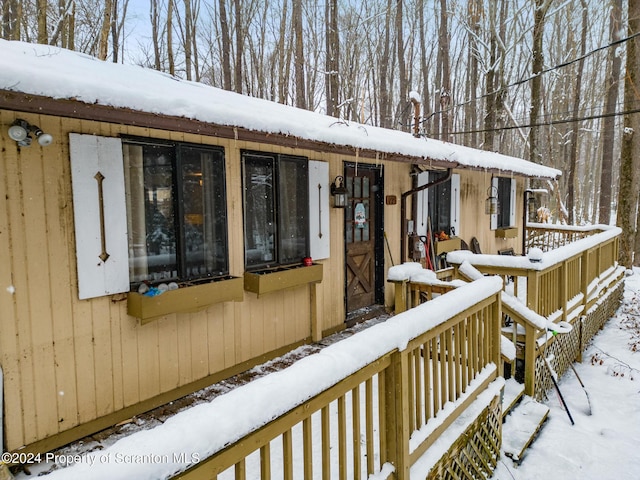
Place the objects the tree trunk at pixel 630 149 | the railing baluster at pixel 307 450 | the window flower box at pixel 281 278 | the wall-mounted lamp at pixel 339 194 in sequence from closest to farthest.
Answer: the railing baluster at pixel 307 450
the window flower box at pixel 281 278
the wall-mounted lamp at pixel 339 194
the tree trunk at pixel 630 149

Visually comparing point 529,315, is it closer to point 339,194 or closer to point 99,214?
point 339,194

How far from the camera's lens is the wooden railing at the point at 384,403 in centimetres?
156

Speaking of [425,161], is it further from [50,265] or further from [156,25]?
[156,25]

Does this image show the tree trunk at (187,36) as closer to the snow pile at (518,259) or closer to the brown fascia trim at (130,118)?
the brown fascia trim at (130,118)

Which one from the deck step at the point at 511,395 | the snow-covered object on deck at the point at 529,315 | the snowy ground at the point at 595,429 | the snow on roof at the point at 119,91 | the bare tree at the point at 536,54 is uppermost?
the bare tree at the point at 536,54

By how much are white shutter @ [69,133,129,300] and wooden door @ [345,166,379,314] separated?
124 inches

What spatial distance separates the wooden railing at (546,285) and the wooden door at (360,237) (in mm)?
1418

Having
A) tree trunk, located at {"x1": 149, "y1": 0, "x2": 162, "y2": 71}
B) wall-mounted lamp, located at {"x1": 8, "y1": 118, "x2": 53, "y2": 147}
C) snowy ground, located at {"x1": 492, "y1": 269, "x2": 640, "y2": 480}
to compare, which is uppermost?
tree trunk, located at {"x1": 149, "y1": 0, "x2": 162, "y2": 71}

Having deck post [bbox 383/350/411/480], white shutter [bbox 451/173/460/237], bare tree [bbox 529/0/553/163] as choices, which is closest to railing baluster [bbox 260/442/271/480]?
deck post [bbox 383/350/411/480]

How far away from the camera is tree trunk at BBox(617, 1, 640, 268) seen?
9.57 m

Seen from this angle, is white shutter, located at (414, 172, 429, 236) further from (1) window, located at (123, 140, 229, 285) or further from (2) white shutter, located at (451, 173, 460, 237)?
(1) window, located at (123, 140, 229, 285)

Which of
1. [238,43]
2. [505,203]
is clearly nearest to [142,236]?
[505,203]

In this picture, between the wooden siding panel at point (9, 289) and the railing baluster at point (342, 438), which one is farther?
the wooden siding panel at point (9, 289)

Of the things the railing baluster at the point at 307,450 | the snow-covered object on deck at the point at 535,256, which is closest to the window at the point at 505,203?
the snow-covered object on deck at the point at 535,256
